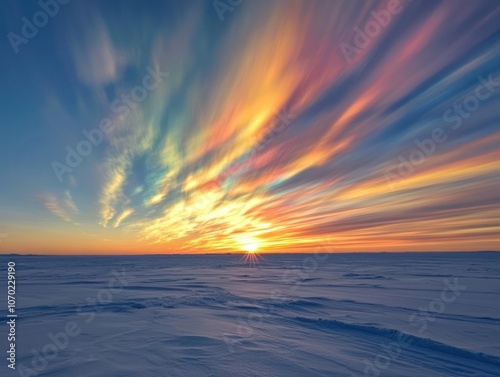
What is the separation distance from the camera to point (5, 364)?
228 inches

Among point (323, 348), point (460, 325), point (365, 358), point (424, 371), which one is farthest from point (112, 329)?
point (460, 325)
